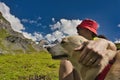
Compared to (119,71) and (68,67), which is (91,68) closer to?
(119,71)

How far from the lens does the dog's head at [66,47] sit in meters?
4.81

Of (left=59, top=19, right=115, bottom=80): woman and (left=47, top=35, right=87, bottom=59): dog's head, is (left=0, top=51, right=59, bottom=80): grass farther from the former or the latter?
(left=47, top=35, right=87, bottom=59): dog's head

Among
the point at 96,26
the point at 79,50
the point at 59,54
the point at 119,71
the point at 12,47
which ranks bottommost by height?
the point at 119,71

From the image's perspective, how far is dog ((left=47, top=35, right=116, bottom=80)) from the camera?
417 centimetres

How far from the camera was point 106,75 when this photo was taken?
420 cm

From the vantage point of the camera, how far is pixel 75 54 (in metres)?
4.30

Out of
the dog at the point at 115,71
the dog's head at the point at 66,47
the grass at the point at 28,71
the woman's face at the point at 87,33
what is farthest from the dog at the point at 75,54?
the grass at the point at 28,71

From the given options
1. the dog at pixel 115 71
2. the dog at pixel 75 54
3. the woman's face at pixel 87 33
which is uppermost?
the woman's face at pixel 87 33

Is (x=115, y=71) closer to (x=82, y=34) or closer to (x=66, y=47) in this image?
(x=66, y=47)

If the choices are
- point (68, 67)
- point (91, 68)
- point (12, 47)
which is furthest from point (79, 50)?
point (12, 47)

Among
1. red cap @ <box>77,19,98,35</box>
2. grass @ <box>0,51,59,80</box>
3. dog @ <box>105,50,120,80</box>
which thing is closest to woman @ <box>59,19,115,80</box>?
red cap @ <box>77,19,98,35</box>

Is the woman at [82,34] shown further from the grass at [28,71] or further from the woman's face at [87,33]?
the grass at [28,71]

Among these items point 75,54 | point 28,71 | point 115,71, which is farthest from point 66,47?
point 28,71

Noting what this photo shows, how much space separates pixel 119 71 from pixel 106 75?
19cm
